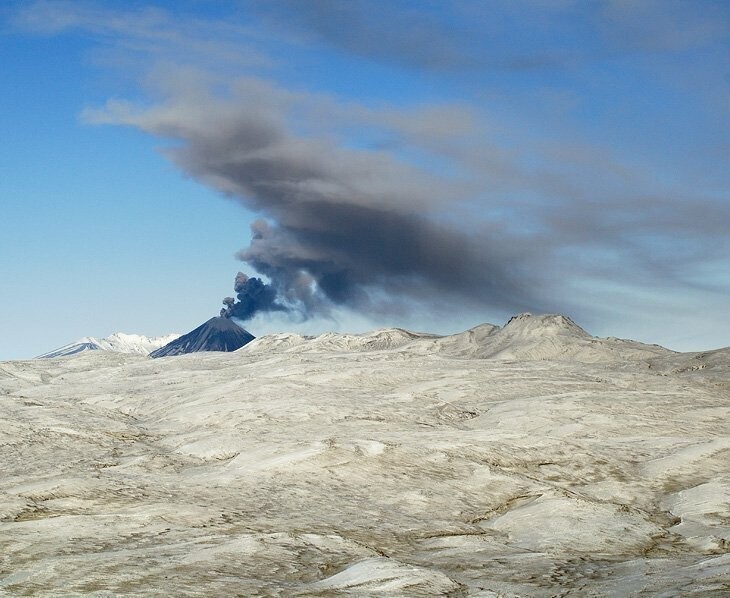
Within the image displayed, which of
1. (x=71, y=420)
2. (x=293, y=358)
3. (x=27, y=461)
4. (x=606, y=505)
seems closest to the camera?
(x=606, y=505)

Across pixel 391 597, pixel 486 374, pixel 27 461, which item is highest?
pixel 486 374

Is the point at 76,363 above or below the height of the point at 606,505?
above

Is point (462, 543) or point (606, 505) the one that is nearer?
point (462, 543)

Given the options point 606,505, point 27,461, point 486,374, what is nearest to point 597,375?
point 486,374

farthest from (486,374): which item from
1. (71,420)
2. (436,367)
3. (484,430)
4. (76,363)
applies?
(76,363)

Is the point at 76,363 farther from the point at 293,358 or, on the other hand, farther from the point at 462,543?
the point at 462,543

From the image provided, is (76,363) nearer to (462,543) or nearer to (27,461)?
(27,461)

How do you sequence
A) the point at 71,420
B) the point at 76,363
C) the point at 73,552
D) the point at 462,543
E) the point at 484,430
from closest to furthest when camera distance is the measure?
the point at 73,552 < the point at 462,543 < the point at 484,430 < the point at 71,420 < the point at 76,363
